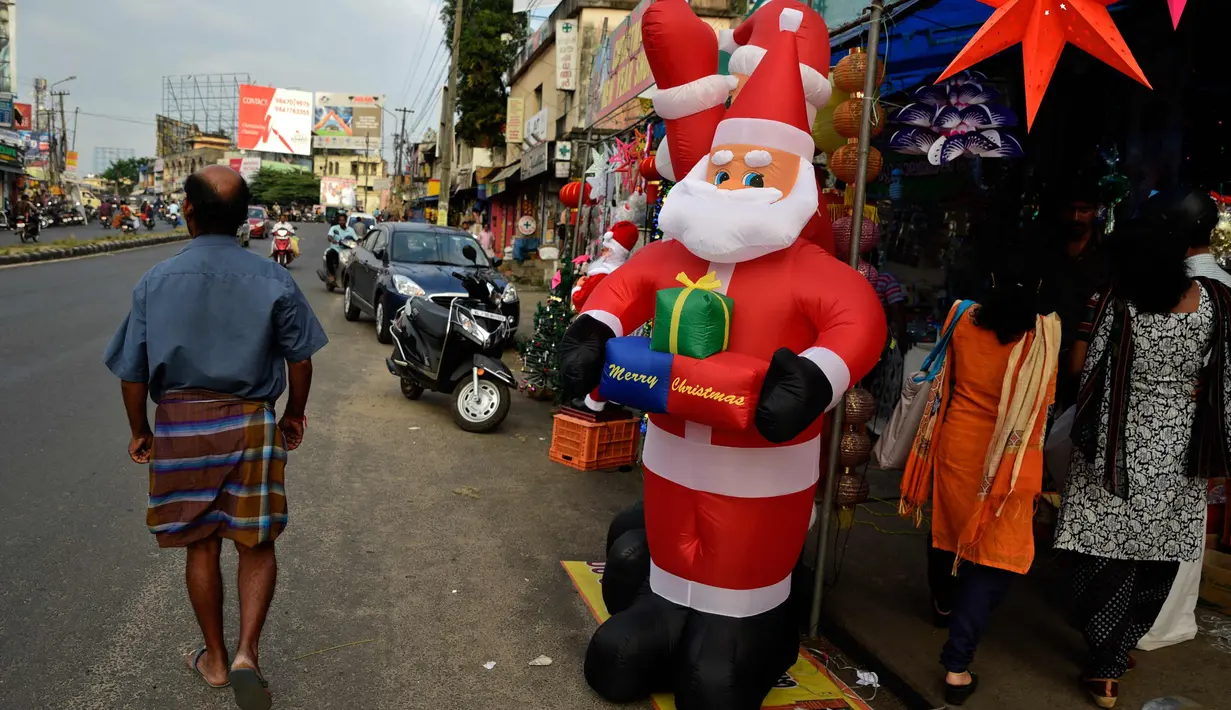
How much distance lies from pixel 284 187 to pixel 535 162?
60688 mm

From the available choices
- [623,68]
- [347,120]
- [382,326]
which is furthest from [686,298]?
[347,120]

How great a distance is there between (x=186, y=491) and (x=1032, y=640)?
Result: 3.60 metres

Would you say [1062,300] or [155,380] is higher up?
[1062,300]

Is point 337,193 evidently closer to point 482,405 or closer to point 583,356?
point 482,405

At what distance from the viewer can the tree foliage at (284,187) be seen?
7094 centimetres

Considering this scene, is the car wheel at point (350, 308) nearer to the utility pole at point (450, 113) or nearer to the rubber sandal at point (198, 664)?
the utility pole at point (450, 113)

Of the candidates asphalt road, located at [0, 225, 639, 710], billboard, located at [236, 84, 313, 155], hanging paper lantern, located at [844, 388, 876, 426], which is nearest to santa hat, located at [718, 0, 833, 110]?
hanging paper lantern, located at [844, 388, 876, 426]

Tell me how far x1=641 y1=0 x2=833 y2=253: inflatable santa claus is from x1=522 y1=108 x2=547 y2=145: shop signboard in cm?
1694

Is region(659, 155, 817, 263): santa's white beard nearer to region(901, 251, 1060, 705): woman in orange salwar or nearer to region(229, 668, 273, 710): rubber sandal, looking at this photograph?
region(901, 251, 1060, 705): woman in orange salwar

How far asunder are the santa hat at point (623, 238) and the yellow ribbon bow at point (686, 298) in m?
3.04

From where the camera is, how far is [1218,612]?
4.11 meters

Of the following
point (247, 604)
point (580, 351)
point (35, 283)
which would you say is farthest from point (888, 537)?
point (35, 283)

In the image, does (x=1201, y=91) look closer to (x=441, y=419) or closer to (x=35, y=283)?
(x=441, y=419)

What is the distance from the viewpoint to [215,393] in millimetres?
2859
